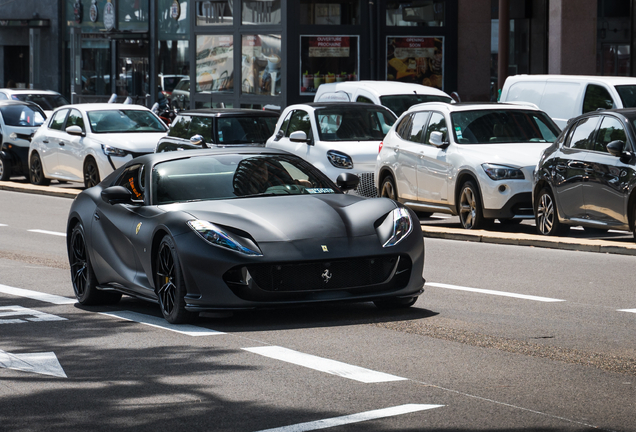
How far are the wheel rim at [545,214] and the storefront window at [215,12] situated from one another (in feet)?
72.1

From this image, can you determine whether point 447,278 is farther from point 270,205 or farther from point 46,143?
point 46,143

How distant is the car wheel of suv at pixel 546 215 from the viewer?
14570mm

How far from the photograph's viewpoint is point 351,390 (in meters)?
6.26

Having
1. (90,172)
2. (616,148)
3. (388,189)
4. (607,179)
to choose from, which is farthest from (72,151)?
(616,148)

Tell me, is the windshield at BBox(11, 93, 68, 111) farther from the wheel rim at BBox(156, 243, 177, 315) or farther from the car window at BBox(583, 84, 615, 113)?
the wheel rim at BBox(156, 243, 177, 315)

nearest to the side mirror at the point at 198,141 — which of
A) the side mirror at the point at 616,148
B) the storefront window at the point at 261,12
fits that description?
the side mirror at the point at 616,148

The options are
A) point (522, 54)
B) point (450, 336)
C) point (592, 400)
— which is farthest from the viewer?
point (522, 54)

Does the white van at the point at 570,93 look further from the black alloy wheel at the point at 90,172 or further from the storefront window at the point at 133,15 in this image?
the storefront window at the point at 133,15

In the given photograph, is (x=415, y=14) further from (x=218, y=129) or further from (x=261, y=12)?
(x=218, y=129)

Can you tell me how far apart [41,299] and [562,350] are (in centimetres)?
468

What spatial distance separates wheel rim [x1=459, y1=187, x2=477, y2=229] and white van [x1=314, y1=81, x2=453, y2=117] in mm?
6444

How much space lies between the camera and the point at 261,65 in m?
34.3

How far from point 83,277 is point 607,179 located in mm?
6233

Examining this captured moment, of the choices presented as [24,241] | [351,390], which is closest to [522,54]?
[24,241]
